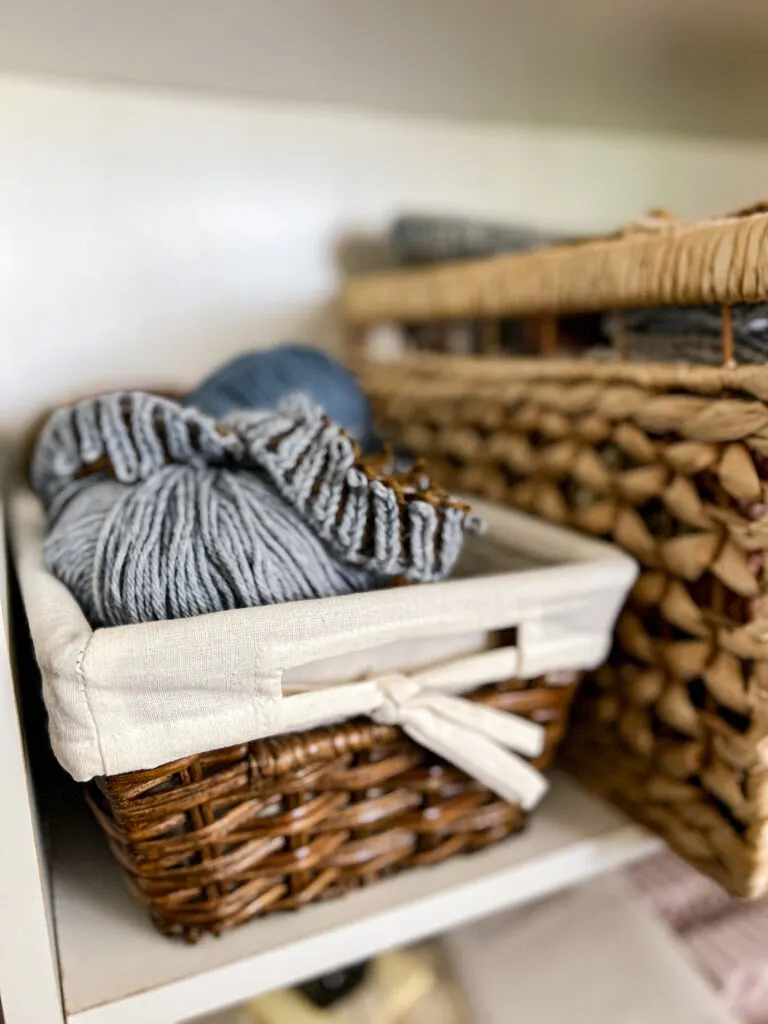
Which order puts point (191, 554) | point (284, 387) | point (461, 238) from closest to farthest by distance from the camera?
1. point (191, 554)
2. point (284, 387)
3. point (461, 238)

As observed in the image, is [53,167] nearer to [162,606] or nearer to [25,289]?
[25,289]

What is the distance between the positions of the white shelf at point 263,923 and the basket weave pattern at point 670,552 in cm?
5

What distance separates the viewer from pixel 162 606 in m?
→ 0.32

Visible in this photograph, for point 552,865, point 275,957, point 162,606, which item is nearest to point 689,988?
point 552,865

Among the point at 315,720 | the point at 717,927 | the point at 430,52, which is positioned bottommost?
the point at 717,927

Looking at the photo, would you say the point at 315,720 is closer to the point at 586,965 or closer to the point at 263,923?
the point at 263,923

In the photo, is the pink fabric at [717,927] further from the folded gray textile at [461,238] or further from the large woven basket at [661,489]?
the folded gray textile at [461,238]

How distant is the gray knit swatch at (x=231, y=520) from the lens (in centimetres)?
33

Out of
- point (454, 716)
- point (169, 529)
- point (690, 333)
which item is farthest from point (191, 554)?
point (690, 333)

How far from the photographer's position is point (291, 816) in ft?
1.13

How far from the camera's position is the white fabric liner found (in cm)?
28

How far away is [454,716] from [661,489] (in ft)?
0.46

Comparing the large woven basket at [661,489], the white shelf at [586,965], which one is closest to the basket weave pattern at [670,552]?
the large woven basket at [661,489]

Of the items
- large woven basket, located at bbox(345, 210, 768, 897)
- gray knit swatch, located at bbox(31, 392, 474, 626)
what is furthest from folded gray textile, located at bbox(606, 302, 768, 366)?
gray knit swatch, located at bbox(31, 392, 474, 626)
